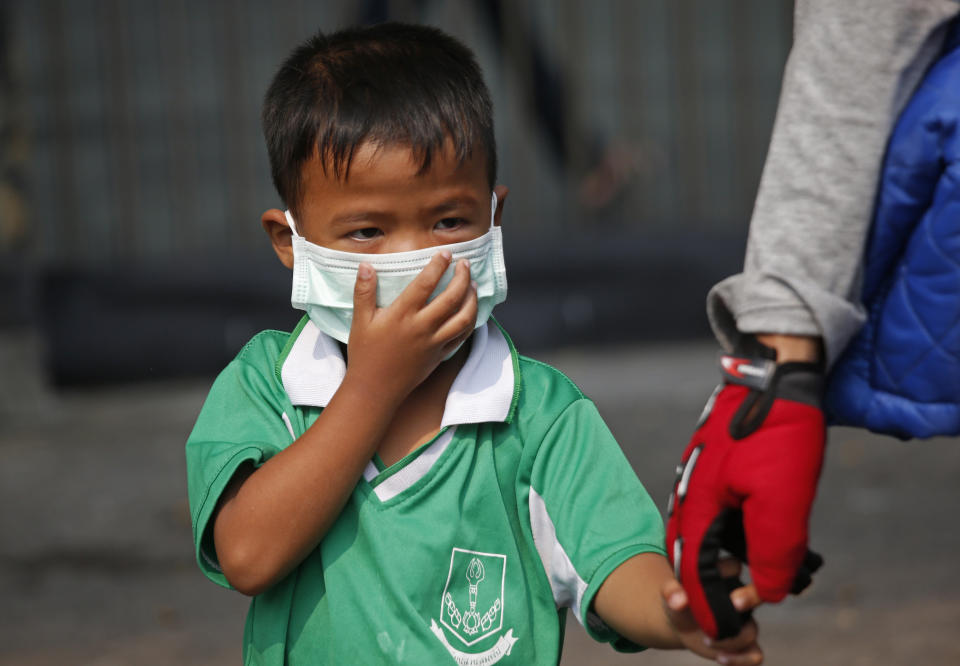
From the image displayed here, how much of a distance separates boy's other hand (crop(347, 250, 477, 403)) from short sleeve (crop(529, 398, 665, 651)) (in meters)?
0.22

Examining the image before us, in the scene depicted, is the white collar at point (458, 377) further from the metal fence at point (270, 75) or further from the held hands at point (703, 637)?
the metal fence at point (270, 75)

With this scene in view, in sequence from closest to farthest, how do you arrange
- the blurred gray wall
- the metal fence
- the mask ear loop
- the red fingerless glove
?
the red fingerless glove, the mask ear loop, the blurred gray wall, the metal fence

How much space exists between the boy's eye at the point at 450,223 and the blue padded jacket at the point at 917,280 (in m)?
0.55

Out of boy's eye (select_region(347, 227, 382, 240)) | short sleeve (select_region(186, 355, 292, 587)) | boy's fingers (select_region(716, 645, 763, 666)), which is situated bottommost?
boy's fingers (select_region(716, 645, 763, 666))

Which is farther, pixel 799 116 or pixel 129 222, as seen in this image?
pixel 129 222

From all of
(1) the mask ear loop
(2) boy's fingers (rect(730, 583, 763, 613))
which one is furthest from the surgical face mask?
(2) boy's fingers (rect(730, 583, 763, 613))

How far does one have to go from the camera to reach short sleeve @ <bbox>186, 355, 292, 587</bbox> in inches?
66.4

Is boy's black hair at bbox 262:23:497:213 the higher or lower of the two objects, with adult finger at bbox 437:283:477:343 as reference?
higher

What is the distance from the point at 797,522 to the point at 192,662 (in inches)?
93.9

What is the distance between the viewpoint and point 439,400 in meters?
1.79

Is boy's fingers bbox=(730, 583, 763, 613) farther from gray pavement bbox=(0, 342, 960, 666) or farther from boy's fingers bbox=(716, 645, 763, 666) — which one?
gray pavement bbox=(0, 342, 960, 666)

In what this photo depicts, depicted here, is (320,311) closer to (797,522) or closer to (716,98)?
(797,522)

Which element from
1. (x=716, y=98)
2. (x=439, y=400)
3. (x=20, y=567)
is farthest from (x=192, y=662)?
(x=716, y=98)

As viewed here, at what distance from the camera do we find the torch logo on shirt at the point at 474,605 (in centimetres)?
169
